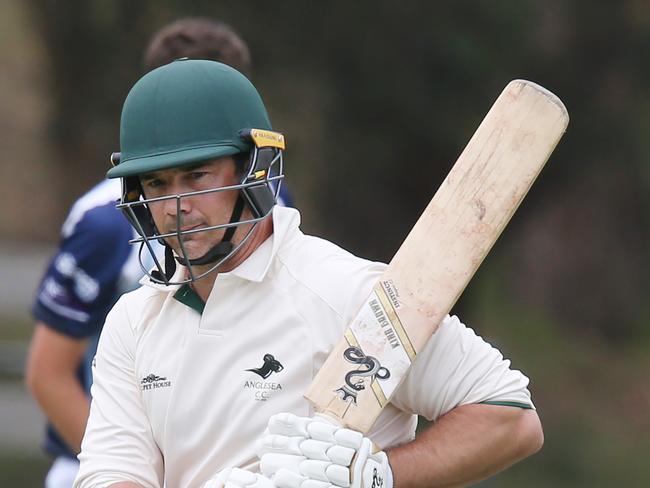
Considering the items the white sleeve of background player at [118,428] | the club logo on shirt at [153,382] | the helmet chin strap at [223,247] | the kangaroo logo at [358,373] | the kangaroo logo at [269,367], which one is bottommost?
the white sleeve of background player at [118,428]

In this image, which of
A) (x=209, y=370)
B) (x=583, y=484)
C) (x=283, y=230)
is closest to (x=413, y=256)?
(x=283, y=230)

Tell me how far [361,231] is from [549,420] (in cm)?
316

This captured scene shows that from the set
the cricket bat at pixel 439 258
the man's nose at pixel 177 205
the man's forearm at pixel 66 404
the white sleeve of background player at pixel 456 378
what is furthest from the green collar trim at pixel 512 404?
the man's forearm at pixel 66 404

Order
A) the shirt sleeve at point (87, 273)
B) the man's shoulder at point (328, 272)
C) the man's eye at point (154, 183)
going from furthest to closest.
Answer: the shirt sleeve at point (87, 273), the man's eye at point (154, 183), the man's shoulder at point (328, 272)

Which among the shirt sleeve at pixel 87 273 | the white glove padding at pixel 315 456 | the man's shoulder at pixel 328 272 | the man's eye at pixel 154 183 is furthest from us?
the shirt sleeve at pixel 87 273

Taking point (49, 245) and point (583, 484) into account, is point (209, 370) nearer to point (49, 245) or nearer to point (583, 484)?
point (583, 484)

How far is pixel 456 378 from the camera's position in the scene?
263cm

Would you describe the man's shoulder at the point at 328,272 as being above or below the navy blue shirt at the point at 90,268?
above

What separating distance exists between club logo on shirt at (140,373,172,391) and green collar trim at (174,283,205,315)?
6.4 inches

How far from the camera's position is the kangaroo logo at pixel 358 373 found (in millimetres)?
2596

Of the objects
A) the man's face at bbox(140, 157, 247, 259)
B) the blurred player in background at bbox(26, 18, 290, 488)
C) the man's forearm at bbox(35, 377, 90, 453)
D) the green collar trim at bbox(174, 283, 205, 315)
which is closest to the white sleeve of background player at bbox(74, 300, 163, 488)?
the green collar trim at bbox(174, 283, 205, 315)

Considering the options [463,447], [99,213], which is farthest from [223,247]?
[99,213]

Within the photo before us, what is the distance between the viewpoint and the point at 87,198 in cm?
423

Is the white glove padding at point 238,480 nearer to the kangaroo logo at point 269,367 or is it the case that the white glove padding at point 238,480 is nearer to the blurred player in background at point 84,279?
the kangaroo logo at point 269,367
